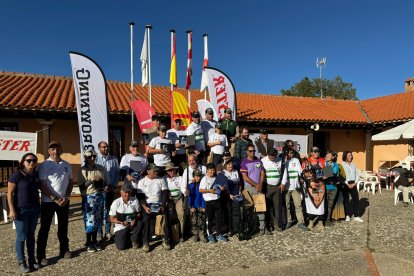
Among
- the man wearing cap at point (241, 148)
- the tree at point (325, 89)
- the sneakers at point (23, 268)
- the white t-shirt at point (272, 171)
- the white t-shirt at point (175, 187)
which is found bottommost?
the sneakers at point (23, 268)

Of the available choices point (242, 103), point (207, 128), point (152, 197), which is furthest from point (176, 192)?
point (242, 103)

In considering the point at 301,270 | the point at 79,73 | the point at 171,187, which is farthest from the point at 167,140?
the point at 301,270

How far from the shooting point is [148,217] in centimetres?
530

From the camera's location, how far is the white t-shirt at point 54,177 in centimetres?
462

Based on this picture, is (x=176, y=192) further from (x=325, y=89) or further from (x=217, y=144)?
(x=325, y=89)

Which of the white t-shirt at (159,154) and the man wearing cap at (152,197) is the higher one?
the white t-shirt at (159,154)

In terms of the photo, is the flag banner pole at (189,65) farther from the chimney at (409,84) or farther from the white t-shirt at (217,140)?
the chimney at (409,84)

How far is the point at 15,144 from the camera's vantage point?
7.41 meters

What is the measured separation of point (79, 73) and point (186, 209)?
13.0ft

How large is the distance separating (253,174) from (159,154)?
1.81m

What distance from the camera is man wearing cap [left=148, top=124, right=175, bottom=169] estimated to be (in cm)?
621

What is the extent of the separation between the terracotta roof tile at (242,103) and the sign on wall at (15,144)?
2.44m

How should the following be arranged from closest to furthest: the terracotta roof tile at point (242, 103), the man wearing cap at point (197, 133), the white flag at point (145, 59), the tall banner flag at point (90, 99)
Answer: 1. the man wearing cap at point (197, 133)
2. the tall banner flag at point (90, 99)
3. the white flag at point (145, 59)
4. the terracotta roof tile at point (242, 103)

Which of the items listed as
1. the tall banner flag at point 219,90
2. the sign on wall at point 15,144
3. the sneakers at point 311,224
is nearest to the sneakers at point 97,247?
the sign on wall at point 15,144
